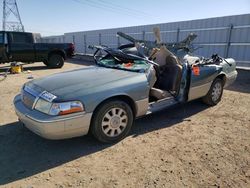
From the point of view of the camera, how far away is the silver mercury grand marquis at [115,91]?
10.2ft

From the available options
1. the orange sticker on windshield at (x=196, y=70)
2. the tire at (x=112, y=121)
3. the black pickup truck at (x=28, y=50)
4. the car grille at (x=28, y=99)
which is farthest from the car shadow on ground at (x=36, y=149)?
the black pickup truck at (x=28, y=50)

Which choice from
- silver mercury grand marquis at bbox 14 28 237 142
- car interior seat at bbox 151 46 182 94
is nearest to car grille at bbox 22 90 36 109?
silver mercury grand marquis at bbox 14 28 237 142

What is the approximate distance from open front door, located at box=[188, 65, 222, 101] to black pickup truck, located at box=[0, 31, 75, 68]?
9640 millimetres

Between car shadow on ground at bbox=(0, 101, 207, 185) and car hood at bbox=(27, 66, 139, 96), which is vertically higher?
car hood at bbox=(27, 66, 139, 96)

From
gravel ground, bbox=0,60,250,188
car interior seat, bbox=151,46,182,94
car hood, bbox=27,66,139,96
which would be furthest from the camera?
car interior seat, bbox=151,46,182,94

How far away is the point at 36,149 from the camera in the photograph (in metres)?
3.44

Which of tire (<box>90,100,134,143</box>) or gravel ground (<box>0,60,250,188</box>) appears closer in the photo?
gravel ground (<box>0,60,250,188</box>)

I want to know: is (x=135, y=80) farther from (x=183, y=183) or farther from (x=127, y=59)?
(x=183, y=183)

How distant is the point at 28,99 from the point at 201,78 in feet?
11.0

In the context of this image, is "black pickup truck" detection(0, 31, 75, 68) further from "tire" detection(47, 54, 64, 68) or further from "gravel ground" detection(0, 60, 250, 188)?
"gravel ground" detection(0, 60, 250, 188)

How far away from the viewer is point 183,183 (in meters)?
2.69

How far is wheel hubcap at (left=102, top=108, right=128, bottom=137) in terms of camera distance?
3.47m

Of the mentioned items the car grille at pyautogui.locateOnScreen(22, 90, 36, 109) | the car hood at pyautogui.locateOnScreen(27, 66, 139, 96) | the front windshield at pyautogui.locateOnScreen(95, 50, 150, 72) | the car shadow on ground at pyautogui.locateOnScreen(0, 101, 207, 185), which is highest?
the front windshield at pyautogui.locateOnScreen(95, 50, 150, 72)

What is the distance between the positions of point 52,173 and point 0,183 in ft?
1.87
